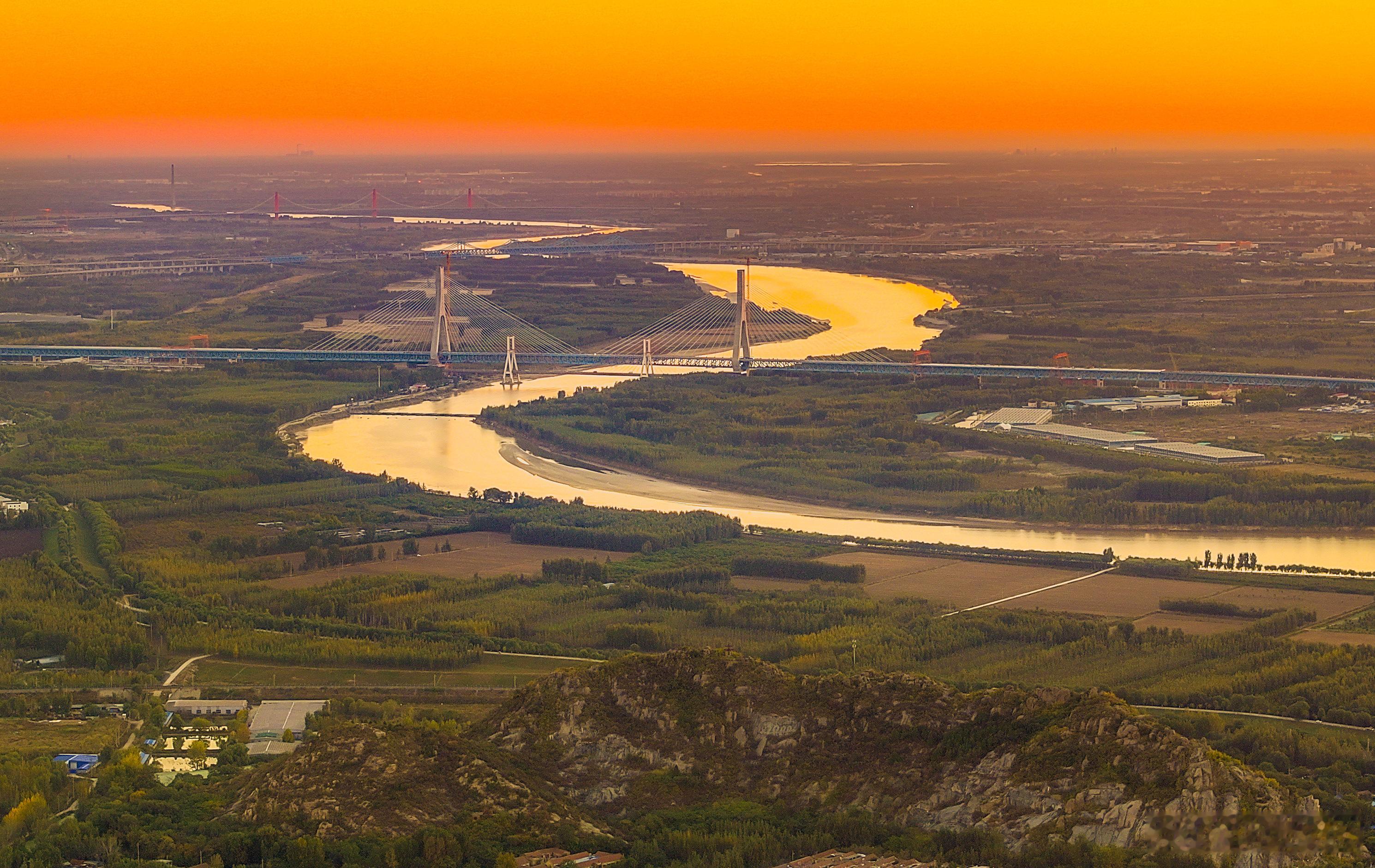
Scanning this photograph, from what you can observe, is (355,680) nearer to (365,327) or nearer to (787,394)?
(787,394)

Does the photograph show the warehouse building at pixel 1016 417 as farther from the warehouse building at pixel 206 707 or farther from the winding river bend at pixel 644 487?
the warehouse building at pixel 206 707

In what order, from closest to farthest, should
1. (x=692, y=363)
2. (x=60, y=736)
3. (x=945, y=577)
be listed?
(x=60, y=736), (x=945, y=577), (x=692, y=363)

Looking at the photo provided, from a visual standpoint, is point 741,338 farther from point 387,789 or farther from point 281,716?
point 387,789

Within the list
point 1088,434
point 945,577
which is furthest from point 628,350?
point 945,577

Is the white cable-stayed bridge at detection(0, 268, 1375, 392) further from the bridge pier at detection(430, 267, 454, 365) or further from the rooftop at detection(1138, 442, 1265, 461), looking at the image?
the rooftop at detection(1138, 442, 1265, 461)

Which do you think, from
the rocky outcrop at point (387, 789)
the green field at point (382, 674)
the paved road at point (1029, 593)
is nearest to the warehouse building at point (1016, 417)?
the paved road at point (1029, 593)

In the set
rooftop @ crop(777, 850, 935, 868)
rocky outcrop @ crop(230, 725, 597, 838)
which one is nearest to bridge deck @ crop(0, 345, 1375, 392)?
rocky outcrop @ crop(230, 725, 597, 838)
